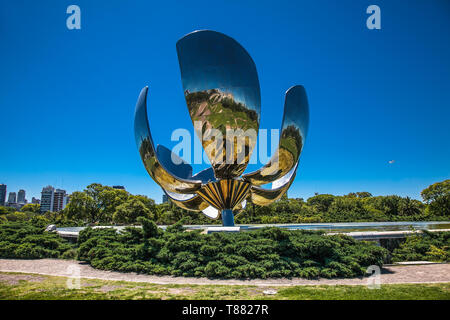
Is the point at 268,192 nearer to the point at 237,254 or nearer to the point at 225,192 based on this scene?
the point at 225,192

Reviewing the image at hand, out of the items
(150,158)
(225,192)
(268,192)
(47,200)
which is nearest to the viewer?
(150,158)

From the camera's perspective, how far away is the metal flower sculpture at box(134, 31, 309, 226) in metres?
8.50

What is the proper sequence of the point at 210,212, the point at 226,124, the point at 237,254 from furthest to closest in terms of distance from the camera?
the point at 210,212
the point at 226,124
the point at 237,254

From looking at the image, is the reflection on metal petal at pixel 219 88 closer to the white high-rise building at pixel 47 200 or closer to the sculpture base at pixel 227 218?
the sculpture base at pixel 227 218

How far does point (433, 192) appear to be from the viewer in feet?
Result: 105

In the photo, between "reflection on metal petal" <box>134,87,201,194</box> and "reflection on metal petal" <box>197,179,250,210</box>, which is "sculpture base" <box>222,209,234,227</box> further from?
"reflection on metal petal" <box>134,87,201,194</box>

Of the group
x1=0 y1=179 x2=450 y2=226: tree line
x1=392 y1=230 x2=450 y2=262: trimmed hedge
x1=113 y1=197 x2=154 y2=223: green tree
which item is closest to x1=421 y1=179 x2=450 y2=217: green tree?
x1=0 y1=179 x2=450 y2=226: tree line

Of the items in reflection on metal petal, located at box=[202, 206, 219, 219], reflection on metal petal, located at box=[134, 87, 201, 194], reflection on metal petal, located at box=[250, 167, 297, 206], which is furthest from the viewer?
reflection on metal petal, located at box=[202, 206, 219, 219]

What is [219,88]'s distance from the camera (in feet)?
28.4

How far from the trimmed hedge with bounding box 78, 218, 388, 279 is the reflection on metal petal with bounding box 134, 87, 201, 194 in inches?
127

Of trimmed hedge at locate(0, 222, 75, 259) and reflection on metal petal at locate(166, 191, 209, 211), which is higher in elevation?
reflection on metal petal at locate(166, 191, 209, 211)

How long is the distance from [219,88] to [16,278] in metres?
7.63

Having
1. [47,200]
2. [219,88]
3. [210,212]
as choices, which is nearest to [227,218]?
[210,212]

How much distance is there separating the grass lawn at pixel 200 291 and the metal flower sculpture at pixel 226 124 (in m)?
5.47
